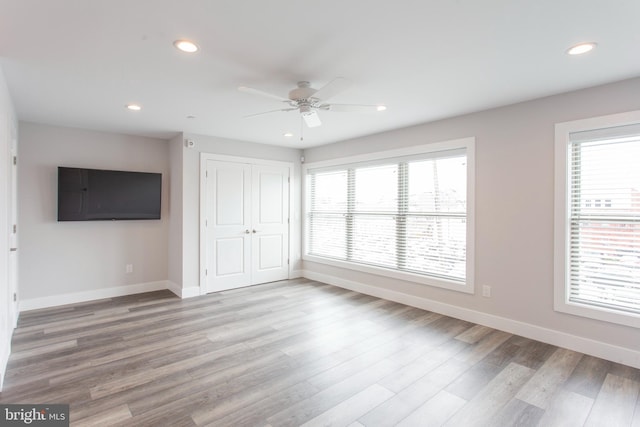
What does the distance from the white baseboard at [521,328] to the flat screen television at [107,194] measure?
3.59 metres

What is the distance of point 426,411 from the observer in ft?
7.22

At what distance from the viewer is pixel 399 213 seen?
473cm

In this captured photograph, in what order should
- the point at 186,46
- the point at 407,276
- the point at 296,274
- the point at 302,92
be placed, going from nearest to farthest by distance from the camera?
1. the point at 186,46
2. the point at 302,92
3. the point at 407,276
4. the point at 296,274

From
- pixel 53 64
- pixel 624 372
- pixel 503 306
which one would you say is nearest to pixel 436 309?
pixel 503 306

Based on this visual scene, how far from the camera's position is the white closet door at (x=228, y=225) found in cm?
517

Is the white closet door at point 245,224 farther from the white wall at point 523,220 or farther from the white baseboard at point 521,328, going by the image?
the white wall at point 523,220

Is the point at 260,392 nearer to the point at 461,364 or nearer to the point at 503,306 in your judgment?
the point at 461,364

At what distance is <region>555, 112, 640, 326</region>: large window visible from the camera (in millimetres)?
2859

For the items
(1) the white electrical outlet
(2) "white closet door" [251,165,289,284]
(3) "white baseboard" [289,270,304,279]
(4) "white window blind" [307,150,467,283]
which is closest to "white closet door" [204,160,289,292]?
(2) "white closet door" [251,165,289,284]

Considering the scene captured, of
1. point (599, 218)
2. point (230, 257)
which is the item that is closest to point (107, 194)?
point (230, 257)

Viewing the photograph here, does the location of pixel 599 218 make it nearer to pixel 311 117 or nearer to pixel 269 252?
pixel 311 117

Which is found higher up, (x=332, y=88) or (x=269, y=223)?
(x=332, y=88)

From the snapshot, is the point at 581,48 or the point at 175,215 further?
the point at 175,215

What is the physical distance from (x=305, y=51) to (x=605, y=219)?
9.99 ft
